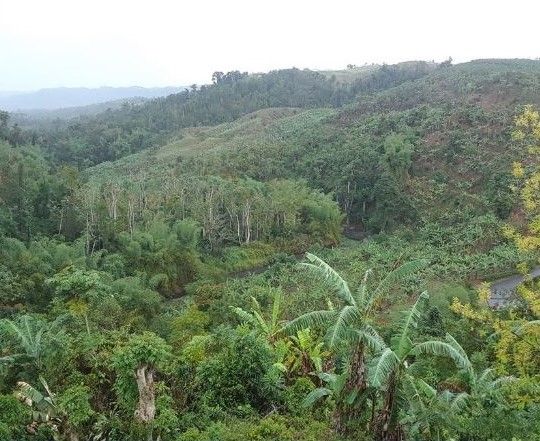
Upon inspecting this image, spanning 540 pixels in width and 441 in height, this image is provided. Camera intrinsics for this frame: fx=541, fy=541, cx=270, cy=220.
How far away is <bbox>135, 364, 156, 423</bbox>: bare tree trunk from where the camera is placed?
862 centimetres

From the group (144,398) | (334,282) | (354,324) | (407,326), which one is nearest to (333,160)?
(334,282)

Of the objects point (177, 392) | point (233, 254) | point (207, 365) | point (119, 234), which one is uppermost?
point (207, 365)

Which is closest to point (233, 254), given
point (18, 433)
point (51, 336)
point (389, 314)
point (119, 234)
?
point (119, 234)

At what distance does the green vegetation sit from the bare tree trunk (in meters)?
0.05

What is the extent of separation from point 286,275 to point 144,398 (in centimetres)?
2109

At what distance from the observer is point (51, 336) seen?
35.9ft

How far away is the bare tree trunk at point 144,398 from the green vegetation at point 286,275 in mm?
50

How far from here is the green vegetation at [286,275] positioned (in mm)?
8484

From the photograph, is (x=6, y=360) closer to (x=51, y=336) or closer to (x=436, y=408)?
(x=51, y=336)

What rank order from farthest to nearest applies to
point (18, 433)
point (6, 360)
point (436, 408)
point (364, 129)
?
point (364, 129), point (6, 360), point (18, 433), point (436, 408)

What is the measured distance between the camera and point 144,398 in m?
8.67

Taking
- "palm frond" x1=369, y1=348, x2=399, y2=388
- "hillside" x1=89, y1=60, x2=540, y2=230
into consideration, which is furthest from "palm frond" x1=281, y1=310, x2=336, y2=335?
"hillside" x1=89, y1=60, x2=540, y2=230

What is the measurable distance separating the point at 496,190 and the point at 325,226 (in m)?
12.0

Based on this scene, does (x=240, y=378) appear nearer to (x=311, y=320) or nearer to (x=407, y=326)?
(x=311, y=320)
